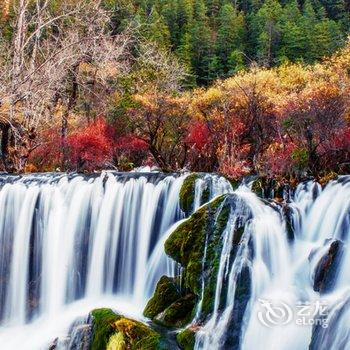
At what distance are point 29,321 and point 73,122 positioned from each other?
16637mm

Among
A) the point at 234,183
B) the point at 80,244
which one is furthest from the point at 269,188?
the point at 80,244

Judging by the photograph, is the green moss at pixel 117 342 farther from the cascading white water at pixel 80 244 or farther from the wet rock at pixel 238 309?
the cascading white water at pixel 80 244

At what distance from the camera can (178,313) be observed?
29.8 ft

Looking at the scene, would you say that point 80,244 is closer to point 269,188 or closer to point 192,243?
point 192,243

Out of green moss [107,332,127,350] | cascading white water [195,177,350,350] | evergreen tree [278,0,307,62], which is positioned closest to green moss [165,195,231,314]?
cascading white water [195,177,350,350]

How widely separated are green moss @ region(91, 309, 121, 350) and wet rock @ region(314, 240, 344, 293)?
353cm

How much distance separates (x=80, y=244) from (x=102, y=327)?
486cm

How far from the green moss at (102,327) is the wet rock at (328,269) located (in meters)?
3.53

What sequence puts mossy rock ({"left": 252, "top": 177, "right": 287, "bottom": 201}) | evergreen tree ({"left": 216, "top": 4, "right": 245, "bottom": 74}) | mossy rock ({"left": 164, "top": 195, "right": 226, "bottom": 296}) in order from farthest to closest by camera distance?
evergreen tree ({"left": 216, "top": 4, "right": 245, "bottom": 74}), mossy rock ({"left": 252, "top": 177, "right": 287, "bottom": 201}), mossy rock ({"left": 164, "top": 195, "right": 226, "bottom": 296})

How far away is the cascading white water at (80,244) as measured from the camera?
461 inches

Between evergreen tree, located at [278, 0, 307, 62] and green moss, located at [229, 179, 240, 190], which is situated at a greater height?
evergreen tree, located at [278, 0, 307, 62]

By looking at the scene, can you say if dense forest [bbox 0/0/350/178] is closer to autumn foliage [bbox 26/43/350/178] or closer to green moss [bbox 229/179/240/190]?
autumn foliage [bbox 26/43/350/178]

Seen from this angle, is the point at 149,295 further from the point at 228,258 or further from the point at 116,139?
the point at 116,139

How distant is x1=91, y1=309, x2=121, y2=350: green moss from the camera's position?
26.5 ft
